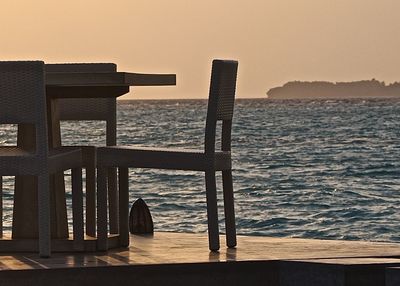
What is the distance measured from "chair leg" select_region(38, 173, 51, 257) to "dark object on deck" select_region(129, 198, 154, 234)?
45.3 inches

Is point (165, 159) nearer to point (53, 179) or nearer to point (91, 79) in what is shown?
point (91, 79)

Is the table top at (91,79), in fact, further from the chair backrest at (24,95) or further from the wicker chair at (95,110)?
the wicker chair at (95,110)

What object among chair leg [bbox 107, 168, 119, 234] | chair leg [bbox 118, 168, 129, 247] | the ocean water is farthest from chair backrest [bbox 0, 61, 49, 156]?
the ocean water

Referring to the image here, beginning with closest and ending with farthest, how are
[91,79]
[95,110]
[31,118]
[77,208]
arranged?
[31,118] → [91,79] → [77,208] → [95,110]

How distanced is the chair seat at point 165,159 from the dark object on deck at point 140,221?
897 millimetres

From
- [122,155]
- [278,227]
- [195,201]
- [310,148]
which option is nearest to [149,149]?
[122,155]

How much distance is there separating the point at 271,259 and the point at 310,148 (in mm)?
27458

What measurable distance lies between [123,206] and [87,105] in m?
0.73

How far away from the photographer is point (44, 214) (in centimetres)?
485

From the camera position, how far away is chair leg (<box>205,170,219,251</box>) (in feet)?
16.5

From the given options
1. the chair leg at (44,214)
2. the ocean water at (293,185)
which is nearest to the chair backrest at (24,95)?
the chair leg at (44,214)

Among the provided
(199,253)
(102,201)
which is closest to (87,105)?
(102,201)

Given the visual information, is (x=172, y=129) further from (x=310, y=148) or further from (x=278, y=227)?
(x=278, y=227)

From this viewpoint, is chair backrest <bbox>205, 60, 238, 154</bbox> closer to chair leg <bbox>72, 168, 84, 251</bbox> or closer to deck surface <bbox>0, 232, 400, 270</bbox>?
deck surface <bbox>0, 232, 400, 270</bbox>
